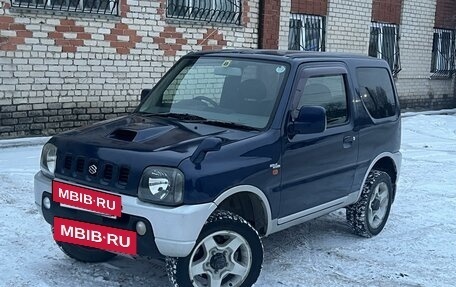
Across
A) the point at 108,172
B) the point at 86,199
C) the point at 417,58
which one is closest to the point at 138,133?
the point at 108,172

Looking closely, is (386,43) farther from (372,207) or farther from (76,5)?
(372,207)

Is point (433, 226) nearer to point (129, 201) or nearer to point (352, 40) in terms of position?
point (129, 201)

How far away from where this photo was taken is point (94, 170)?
3.82 metres

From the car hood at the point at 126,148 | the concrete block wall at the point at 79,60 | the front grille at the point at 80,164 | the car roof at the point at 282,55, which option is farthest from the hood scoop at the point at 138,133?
the concrete block wall at the point at 79,60

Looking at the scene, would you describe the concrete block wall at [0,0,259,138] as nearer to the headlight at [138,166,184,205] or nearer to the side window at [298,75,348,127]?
the side window at [298,75,348,127]

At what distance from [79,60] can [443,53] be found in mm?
11309

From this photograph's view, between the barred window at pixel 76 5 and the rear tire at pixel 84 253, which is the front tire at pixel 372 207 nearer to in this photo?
the rear tire at pixel 84 253

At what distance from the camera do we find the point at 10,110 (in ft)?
28.0

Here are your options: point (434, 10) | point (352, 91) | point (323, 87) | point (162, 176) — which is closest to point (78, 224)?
point (162, 176)

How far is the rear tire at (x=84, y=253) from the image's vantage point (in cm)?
445

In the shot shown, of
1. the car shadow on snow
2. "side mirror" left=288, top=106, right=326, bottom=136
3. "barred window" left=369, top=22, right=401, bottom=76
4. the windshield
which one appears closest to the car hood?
the windshield

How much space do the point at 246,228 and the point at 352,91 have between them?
1.88 m

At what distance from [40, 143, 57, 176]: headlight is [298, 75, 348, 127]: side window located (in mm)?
1824

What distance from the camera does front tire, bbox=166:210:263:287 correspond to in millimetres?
3719
